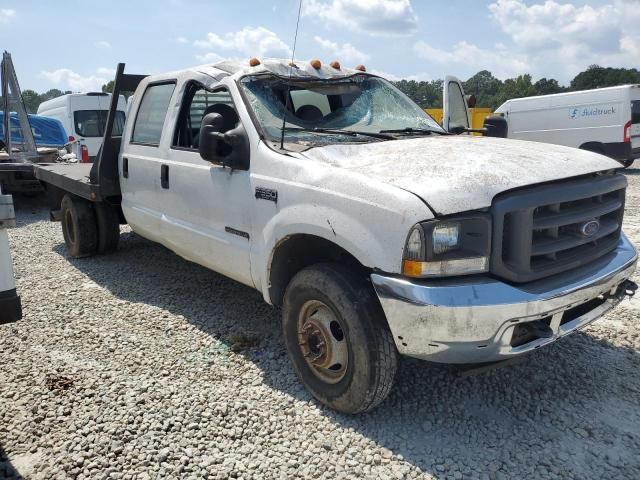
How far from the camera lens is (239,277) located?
3730mm

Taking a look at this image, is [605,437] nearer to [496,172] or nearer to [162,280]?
[496,172]

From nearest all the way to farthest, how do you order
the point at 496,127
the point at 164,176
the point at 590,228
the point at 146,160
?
1. the point at 590,228
2. the point at 164,176
3. the point at 496,127
4. the point at 146,160

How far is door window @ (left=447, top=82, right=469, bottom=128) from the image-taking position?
6359 mm

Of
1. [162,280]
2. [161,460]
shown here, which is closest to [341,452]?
[161,460]

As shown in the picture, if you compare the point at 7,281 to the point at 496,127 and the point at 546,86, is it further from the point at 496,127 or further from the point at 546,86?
the point at 546,86

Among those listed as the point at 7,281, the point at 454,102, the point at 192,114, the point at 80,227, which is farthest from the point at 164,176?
the point at 454,102

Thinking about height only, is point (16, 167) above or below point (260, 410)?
above

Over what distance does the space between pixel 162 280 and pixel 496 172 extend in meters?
3.83

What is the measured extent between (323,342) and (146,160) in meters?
2.59

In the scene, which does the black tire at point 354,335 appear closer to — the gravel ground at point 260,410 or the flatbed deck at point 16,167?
the gravel ground at point 260,410

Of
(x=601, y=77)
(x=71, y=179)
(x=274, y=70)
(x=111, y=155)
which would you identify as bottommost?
(x=71, y=179)

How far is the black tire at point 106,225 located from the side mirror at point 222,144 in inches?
119

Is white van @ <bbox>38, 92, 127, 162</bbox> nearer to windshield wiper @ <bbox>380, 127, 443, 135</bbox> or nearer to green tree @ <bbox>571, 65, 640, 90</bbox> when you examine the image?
windshield wiper @ <bbox>380, 127, 443, 135</bbox>

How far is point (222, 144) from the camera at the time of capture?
3520mm
